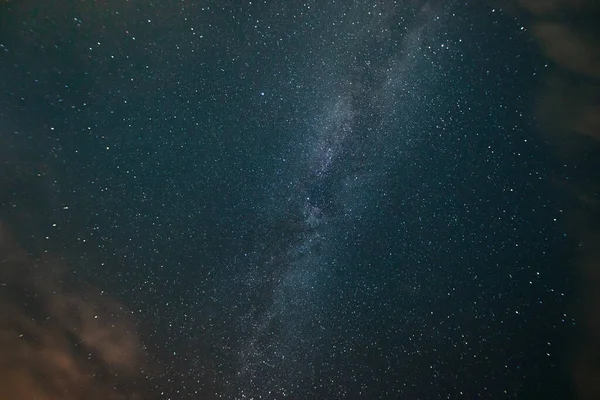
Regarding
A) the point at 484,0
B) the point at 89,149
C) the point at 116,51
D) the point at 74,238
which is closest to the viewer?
the point at 484,0

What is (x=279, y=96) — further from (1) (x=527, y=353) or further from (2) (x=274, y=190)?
(1) (x=527, y=353)

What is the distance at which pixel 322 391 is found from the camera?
3508 mm

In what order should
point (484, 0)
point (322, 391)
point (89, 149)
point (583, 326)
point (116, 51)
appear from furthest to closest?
point (322, 391)
point (583, 326)
point (89, 149)
point (116, 51)
point (484, 0)

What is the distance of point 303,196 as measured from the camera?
3035 mm

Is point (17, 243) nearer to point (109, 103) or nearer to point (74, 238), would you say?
point (74, 238)

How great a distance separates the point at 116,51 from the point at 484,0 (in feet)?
9.41

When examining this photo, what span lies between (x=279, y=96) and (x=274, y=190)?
2.71 ft

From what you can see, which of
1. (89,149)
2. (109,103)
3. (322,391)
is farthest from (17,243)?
(322,391)

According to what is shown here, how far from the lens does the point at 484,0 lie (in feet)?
7.95

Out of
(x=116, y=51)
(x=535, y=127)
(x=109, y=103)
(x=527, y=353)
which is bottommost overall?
(x=527, y=353)

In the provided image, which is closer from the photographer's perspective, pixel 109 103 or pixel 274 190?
pixel 109 103

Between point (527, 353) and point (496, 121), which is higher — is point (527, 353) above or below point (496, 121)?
below

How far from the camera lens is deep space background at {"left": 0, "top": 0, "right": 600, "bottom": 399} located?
8.50 feet

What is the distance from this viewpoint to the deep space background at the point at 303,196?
259 cm
